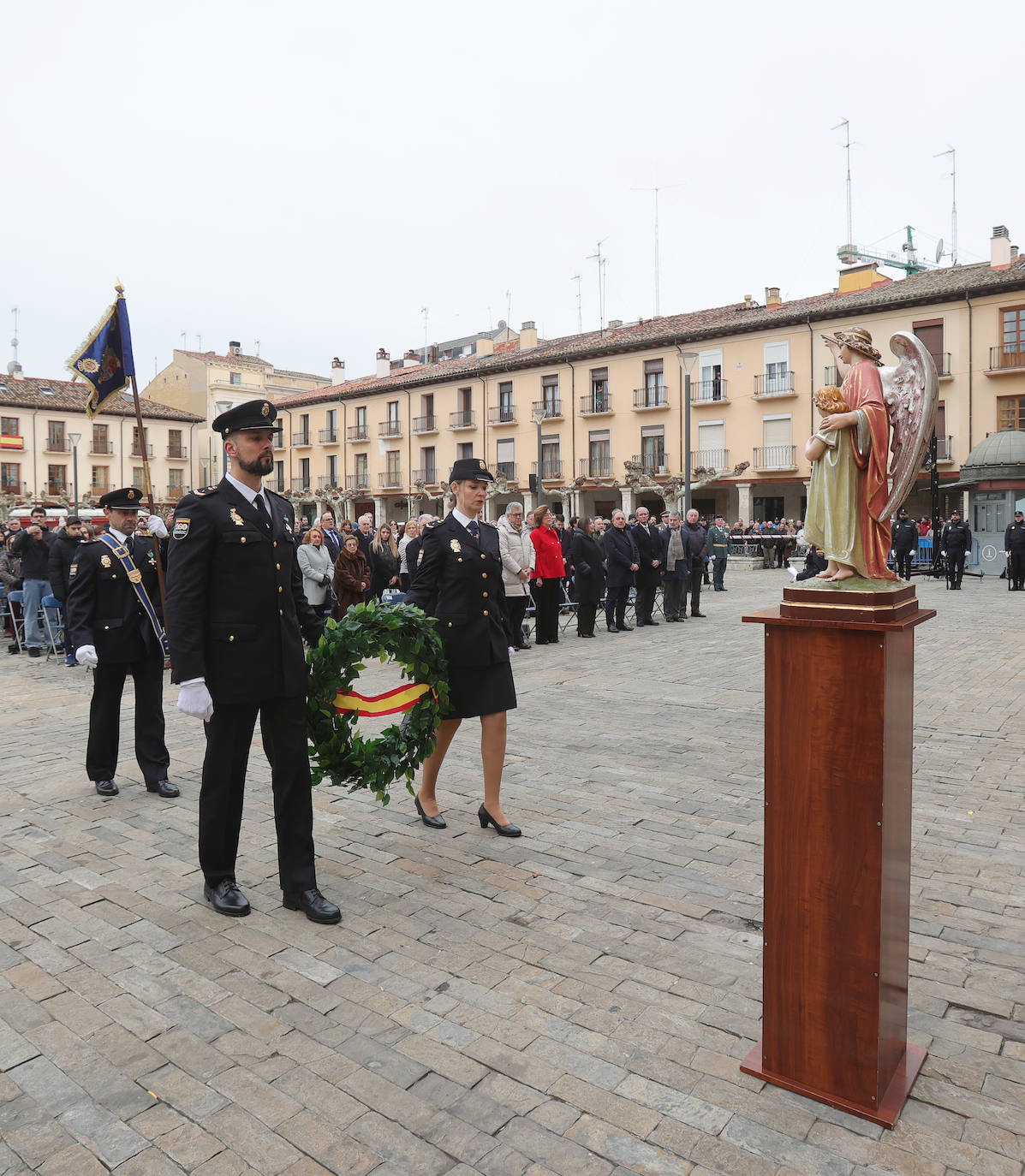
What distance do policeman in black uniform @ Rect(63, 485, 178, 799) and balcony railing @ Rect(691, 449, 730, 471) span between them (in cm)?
3542

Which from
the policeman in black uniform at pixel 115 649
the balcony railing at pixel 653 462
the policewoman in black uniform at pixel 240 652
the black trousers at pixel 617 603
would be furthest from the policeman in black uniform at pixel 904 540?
the policewoman in black uniform at pixel 240 652

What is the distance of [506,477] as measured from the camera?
45.7 metres

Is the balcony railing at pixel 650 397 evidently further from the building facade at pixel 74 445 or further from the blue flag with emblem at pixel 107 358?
the blue flag with emblem at pixel 107 358

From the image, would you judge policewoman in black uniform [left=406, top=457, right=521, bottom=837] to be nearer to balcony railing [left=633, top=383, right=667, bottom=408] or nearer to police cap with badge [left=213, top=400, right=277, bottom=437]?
police cap with badge [left=213, top=400, right=277, bottom=437]

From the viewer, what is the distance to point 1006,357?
107 feet

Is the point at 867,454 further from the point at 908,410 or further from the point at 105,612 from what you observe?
the point at 105,612

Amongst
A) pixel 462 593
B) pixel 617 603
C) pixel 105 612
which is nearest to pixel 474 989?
pixel 462 593

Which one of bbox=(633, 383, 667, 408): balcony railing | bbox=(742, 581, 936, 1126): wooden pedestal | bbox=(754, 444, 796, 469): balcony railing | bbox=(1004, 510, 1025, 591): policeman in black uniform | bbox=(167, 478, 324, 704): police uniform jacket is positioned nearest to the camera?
bbox=(742, 581, 936, 1126): wooden pedestal

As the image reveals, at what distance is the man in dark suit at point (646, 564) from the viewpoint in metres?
14.1

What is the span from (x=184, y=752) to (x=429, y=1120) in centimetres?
468

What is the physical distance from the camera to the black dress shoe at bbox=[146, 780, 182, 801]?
18.3ft

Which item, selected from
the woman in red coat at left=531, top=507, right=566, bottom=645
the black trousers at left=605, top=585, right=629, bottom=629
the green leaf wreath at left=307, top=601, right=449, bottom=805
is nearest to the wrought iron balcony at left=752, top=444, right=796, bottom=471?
the black trousers at left=605, top=585, right=629, bottom=629

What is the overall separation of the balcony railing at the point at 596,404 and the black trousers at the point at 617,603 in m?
29.8

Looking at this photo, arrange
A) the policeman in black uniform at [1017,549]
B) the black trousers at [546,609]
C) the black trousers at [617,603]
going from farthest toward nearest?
the policeman in black uniform at [1017,549]
the black trousers at [617,603]
the black trousers at [546,609]
